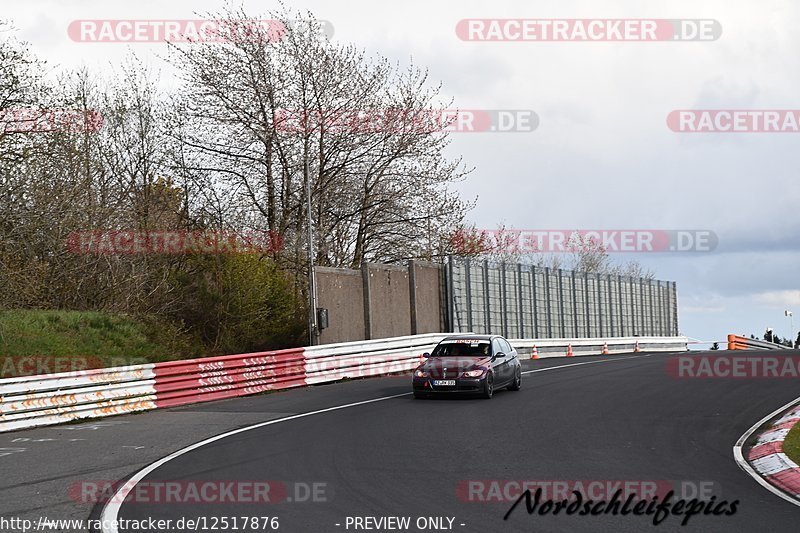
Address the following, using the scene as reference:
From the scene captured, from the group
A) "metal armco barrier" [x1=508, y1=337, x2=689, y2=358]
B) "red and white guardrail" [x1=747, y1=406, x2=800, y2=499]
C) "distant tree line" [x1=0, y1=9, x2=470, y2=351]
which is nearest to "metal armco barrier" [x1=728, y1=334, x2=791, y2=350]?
"metal armco barrier" [x1=508, y1=337, x2=689, y2=358]

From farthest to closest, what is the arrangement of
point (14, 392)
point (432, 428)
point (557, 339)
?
point (557, 339) < point (14, 392) < point (432, 428)

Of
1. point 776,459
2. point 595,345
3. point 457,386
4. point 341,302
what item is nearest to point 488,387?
point 457,386

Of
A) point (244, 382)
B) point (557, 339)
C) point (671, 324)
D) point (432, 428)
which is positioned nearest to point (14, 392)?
point (244, 382)

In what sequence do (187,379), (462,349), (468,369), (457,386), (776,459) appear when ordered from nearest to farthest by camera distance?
(776,459), (457,386), (468,369), (187,379), (462,349)

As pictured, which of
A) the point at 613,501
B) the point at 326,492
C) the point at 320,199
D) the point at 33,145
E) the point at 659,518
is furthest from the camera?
the point at 320,199

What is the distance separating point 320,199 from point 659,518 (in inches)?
1133

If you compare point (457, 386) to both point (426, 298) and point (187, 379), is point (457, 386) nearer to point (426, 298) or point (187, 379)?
point (187, 379)

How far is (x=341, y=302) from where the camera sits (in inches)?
1154

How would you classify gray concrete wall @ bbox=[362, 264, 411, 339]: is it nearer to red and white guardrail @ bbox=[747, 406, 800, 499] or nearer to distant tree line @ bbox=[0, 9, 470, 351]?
distant tree line @ bbox=[0, 9, 470, 351]

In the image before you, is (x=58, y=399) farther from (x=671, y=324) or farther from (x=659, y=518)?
(x=671, y=324)

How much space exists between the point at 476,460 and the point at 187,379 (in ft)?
35.3

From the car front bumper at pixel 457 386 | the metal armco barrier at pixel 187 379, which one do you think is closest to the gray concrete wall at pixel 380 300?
the metal armco barrier at pixel 187 379

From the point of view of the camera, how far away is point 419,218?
123 ft

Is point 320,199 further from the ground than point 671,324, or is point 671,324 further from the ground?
point 320,199
